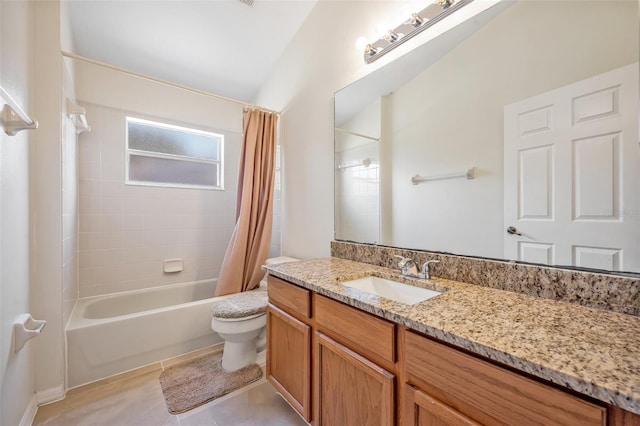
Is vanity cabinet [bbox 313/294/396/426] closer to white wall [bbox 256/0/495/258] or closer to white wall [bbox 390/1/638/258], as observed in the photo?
white wall [bbox 390/1/638/258]

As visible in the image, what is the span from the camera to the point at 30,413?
4.46ft

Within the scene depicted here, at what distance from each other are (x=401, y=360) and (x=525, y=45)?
4.16 ft

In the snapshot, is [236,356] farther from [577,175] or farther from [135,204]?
[577,175]

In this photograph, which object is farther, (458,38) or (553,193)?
(458,38)

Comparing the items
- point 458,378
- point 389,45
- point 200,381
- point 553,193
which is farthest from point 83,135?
point 553,193

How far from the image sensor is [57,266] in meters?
1.50

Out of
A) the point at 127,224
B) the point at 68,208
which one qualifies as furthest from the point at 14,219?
the point at 127,224

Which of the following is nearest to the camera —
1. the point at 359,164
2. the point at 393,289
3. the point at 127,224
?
the point at 393,289

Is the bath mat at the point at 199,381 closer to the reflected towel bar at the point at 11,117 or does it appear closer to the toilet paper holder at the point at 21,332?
the toilet paper holder at the point at 21,332

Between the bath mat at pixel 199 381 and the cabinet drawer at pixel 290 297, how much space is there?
0.72 meters

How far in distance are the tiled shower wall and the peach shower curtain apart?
0.63 meters

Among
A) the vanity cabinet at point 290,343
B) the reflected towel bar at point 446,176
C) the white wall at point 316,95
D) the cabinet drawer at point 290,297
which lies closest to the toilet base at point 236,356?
the vanity cabinet at point 290,343

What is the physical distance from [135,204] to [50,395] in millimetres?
1510

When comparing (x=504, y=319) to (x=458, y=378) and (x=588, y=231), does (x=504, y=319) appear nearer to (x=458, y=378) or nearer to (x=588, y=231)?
(x=458, y=378)
